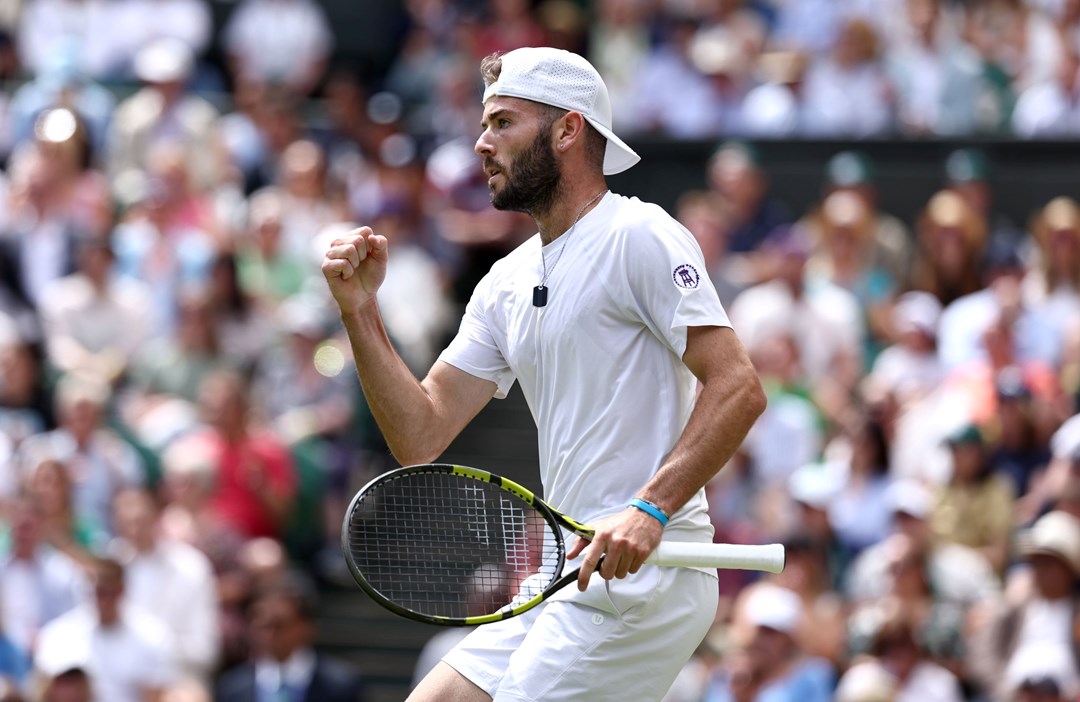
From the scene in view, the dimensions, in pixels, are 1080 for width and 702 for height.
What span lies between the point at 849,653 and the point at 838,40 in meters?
5.47

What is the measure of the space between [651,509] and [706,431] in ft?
0.74

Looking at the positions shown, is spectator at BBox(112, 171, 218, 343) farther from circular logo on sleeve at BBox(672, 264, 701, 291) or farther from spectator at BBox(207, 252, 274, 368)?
circular logo on sleeve at BBox(672, 264, 701, 291)

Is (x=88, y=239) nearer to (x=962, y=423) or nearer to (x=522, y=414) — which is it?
(x=522, y=414)

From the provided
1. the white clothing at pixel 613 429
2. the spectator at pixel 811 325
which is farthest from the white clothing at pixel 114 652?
the white clothing at pixel 613 429

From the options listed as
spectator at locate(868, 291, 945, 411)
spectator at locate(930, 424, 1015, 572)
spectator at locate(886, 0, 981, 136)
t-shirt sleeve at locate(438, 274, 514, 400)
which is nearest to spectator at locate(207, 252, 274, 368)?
spectator at locate(868, 291, 945, 411)

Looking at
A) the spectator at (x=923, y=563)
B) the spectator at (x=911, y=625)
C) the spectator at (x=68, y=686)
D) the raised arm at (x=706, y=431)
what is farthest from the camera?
the spectator at (x=68, y=686)

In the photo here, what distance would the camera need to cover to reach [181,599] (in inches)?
374

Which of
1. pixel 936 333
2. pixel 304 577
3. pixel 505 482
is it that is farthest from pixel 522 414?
pixel 505 482

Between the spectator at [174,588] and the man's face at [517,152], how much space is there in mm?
5221

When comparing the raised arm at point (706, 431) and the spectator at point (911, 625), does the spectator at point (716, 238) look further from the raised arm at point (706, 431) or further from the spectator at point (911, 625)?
the raised arm at point (706, 431)

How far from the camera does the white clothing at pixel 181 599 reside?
9.50 meters

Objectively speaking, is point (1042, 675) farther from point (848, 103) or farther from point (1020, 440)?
point (848, 103)

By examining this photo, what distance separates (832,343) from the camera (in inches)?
421

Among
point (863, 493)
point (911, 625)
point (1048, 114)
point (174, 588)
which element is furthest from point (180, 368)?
point (1048, 114)
